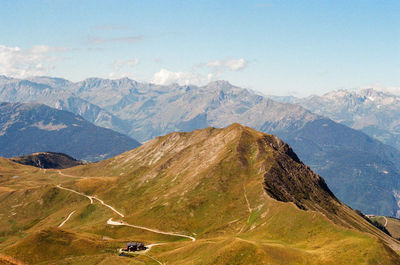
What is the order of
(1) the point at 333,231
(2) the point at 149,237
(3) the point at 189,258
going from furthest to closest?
(2) the point at 149,237 → (1) the point at 333,231 → (3) the point at 189,258

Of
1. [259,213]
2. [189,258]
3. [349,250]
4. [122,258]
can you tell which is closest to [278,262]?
[349,250]

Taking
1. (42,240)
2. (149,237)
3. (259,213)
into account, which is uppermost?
(42,240)

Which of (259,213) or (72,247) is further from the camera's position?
(259,213)

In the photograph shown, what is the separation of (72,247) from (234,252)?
239 ft

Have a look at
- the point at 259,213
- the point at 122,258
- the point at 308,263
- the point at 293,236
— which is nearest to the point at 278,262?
the point at 308,263

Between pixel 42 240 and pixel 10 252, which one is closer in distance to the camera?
pixel 10 252

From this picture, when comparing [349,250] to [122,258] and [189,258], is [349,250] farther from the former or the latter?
[122,258]

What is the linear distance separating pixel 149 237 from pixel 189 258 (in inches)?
2618

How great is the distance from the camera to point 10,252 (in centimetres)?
13888

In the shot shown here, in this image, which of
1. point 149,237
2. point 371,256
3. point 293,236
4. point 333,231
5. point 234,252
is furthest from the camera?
point 149,237

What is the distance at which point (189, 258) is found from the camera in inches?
5177

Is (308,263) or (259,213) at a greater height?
(308,263)

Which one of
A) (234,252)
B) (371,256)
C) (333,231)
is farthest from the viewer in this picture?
(333,231)

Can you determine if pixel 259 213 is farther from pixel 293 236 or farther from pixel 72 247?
pixel 72 247
